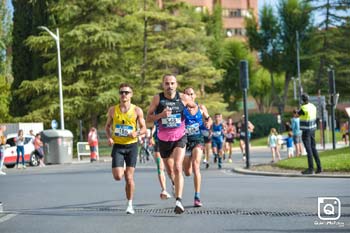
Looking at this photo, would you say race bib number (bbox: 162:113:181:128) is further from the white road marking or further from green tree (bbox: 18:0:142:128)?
green tree (bbox: 18:0:142:128)

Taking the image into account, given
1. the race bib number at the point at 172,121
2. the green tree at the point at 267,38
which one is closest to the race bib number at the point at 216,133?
the race bib number at the point at 172,121

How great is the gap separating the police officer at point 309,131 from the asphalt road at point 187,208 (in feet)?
3.71

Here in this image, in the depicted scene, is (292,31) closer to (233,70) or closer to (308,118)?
(233,70)

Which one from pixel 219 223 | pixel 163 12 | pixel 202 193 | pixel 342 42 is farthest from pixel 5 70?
pixel 219 223

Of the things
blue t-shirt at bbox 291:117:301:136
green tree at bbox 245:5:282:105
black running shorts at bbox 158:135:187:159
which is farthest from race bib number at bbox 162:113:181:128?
green tree at bbox 245:5:282:105

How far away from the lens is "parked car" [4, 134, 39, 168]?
110 ft

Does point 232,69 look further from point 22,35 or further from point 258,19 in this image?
point 22,35

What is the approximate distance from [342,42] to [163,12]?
19998 mm

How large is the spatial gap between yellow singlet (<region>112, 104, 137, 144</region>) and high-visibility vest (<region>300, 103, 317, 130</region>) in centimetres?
728

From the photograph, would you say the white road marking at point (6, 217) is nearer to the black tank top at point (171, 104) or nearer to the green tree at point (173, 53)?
the black tank top at point (171, 104)

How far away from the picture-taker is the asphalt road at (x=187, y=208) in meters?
8.95

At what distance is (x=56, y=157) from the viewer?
3741 centimetres

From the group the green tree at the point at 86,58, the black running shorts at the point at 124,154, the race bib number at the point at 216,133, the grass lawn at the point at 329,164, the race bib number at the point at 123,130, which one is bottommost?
the grass lawn at the point at 329,164

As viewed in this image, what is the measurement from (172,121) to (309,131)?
7.19 metres
